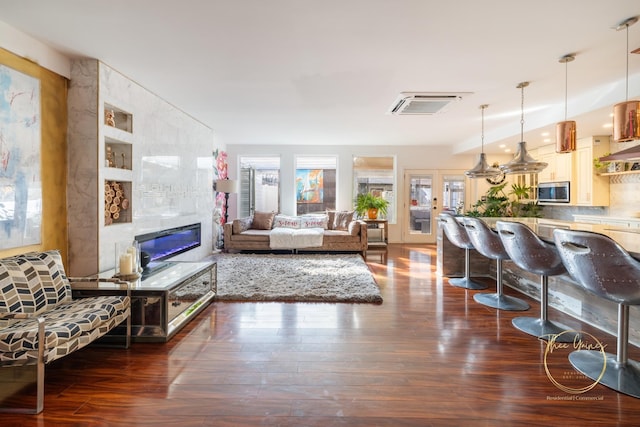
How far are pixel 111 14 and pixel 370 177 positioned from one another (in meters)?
6.37

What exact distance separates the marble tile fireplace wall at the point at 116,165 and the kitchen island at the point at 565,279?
3805mm

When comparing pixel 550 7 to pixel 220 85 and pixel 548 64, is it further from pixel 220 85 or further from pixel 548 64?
pixel 220 85

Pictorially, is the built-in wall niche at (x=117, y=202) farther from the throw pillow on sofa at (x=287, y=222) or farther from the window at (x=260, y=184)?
the window at (x=260, y=184)

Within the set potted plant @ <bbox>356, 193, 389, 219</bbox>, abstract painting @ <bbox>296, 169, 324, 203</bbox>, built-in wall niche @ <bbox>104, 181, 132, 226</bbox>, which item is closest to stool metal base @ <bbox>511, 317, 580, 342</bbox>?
built-in wall niche @ <bbox>104, 181, 132, 226</bbox>

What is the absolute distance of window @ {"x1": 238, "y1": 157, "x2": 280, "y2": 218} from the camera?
785 centimetres

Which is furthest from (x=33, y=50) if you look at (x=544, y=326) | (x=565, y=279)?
(x=565, y=279)

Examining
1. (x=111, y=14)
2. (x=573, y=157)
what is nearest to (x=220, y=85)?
(x=111, y=14)

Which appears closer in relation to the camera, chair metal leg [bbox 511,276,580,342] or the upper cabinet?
chair metal leg [bbox 511,276,580,342]

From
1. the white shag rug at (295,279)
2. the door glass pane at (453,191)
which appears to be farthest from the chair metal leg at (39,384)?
the door glass pane at (453,191)

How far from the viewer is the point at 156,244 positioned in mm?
3971

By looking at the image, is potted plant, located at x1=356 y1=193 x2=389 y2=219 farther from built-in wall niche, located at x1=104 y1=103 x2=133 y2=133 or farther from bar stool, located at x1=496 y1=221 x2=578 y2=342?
built-in wall niche, located at x1=104 y1=103 x2=133 y2=133

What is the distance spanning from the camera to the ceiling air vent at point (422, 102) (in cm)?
385

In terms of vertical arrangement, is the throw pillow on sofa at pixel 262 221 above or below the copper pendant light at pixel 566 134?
below

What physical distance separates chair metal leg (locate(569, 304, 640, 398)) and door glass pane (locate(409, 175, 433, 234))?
5.86 m
